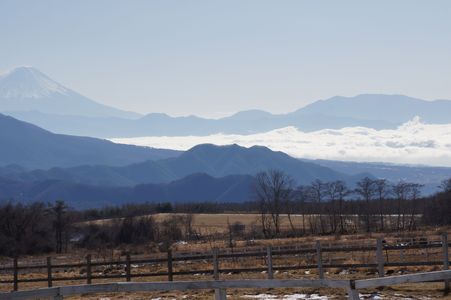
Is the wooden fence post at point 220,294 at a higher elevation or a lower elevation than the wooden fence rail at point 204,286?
lower

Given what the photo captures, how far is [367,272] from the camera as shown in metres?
25.9

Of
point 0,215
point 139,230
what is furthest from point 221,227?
point 0,215

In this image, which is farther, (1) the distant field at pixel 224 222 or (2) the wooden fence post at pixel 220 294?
(1) the distant field at pixel 224 222

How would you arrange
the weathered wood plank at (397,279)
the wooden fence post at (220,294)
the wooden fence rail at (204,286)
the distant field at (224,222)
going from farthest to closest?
1. the distant field at (224,222)
2. the wooden fence post at (220,294)
3. the wooden fence rail at (204,286)
4. the weathered wood plank at (397,279)

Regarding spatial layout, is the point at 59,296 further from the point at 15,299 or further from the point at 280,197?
the point at 280,197

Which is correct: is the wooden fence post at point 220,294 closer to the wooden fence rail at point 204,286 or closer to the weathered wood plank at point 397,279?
the wooden fence rail at point 204,286

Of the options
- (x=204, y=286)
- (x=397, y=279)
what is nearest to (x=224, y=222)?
(x=397, y=279)

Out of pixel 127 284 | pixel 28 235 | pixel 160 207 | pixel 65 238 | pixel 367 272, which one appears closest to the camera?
pixel 127 284

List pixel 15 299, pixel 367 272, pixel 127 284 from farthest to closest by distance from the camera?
1. pixel 367 272
2. pixel 127 284
3. pixel 15 299

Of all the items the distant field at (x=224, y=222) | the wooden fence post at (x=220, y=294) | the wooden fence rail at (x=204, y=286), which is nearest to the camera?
the wooden fence rail at (x=204, y=286)

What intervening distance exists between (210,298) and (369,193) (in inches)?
4497

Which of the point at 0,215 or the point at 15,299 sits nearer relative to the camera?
the point at 15,299

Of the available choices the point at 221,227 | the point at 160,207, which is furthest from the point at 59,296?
A: the point at 160,207

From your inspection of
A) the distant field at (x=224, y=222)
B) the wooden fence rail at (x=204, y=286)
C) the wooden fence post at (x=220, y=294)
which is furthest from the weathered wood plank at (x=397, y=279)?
the distant field at (x=224, y=222)
